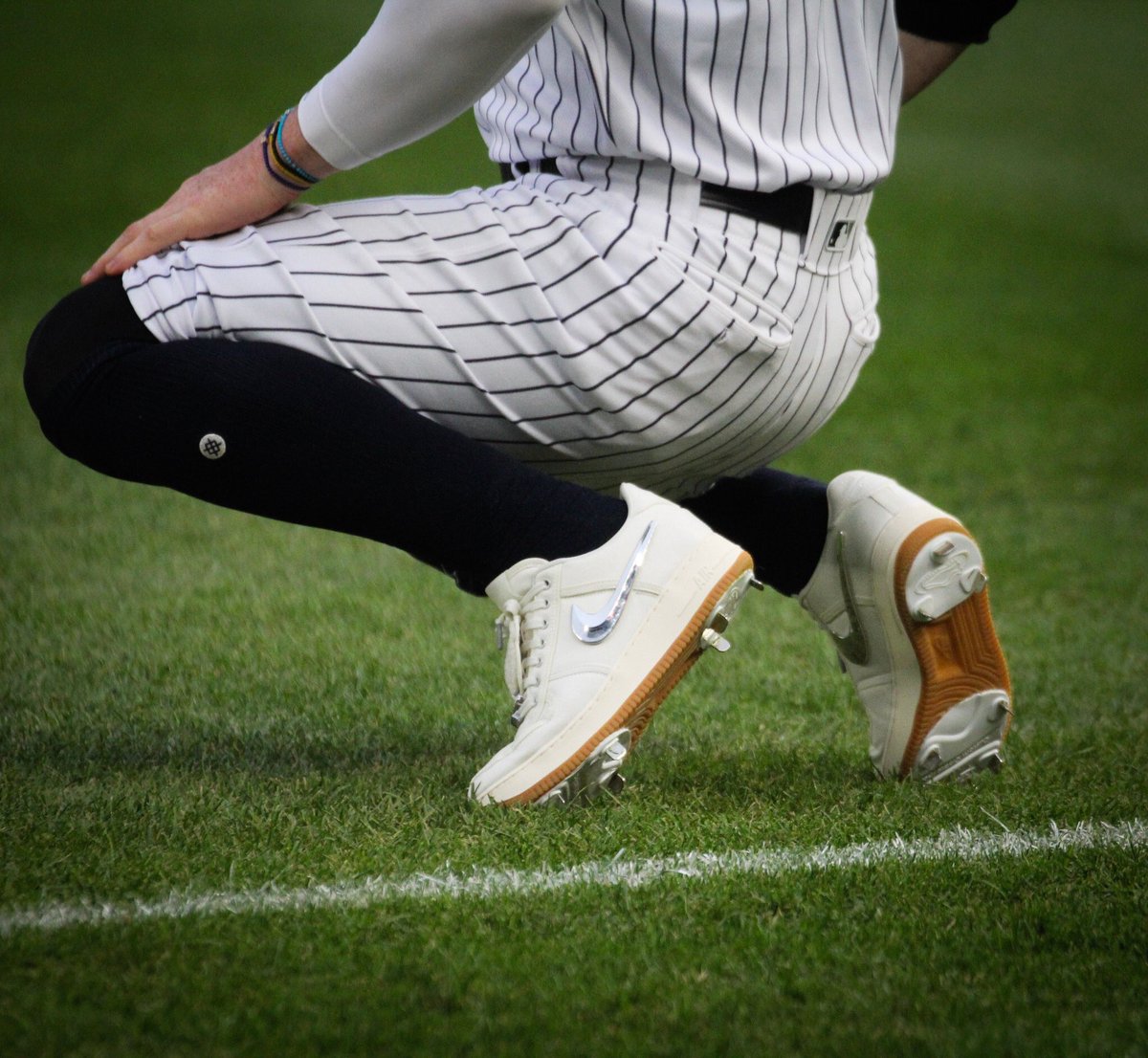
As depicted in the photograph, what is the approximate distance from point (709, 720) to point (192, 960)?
950mm

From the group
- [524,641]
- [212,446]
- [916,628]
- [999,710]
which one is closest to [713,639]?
[524,641]

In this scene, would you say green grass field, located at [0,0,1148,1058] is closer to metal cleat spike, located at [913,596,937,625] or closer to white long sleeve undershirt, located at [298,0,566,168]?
metal cleat spike, located at [913,596,937,625]

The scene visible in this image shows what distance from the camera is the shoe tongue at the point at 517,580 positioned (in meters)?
1.43

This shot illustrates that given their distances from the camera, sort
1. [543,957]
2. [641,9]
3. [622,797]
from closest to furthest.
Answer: [543,957], [641,9], [622,797]

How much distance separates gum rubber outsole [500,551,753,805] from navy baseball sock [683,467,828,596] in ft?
0.98

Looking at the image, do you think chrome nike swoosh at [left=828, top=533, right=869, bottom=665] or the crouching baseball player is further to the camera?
chrome nike swoosh at [left=828, top=533, right=869, bottom=665]

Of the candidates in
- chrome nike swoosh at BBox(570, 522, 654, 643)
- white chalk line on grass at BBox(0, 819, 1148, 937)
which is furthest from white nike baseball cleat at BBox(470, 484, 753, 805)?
white chalk line on grass at BBox(0, 819, 1148, 937)

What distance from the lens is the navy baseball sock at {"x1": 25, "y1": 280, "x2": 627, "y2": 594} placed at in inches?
54.8

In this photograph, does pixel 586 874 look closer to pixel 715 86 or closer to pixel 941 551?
pixel 941 551

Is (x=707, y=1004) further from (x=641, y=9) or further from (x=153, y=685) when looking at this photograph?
(x=153, y=685)

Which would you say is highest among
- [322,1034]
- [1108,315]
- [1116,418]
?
[322,1034]

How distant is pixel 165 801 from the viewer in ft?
4.68

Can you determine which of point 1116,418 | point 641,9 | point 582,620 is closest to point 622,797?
point 582,620

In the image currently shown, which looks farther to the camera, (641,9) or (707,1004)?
(641,9)
